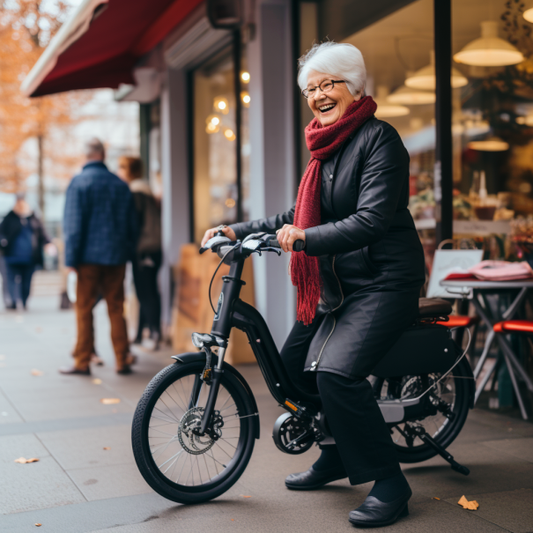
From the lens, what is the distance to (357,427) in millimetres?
3041

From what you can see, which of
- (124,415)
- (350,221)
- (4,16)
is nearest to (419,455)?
(350,221)

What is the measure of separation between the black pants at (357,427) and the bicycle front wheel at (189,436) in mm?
466

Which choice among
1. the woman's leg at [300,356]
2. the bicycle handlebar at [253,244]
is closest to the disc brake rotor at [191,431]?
the woman's leg at [300,356]

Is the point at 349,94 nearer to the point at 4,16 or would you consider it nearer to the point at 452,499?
the point at 452,499

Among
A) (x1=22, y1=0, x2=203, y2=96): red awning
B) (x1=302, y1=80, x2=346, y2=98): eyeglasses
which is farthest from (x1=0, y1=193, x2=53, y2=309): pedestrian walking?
(x1=302, y1=80, x2=346, y2=98): eyeglasses

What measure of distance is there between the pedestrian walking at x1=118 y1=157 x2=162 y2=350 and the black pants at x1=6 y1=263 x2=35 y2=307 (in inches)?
207

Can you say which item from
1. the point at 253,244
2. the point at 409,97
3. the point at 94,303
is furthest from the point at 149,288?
the point at 253,244

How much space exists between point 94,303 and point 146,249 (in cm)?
158

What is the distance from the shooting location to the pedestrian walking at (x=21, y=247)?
12.5 meters

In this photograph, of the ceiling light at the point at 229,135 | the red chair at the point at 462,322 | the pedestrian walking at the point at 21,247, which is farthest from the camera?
the pedestrian walking at the point at 21,247

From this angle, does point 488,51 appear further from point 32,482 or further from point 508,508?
point 32,482

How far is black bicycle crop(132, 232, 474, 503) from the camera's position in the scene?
3137 mm

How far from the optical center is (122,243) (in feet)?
21.4

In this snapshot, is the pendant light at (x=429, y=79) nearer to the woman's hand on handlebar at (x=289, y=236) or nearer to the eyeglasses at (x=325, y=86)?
the eyeglasses at (x=325, y=86)
